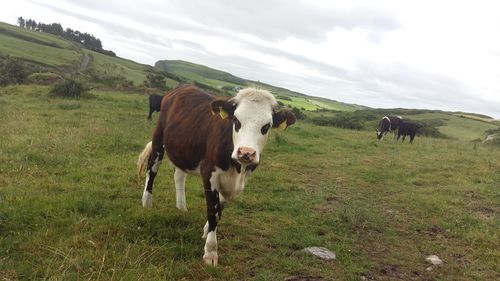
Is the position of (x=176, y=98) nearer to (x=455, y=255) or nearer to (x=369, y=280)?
(x=369, y=280)

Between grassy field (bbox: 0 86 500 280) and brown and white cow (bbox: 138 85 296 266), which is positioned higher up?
brown and white cow (bbox: 138 85 296 266)

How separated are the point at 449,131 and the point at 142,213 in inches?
1566

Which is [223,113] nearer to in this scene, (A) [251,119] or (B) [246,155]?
(A) [251,119]

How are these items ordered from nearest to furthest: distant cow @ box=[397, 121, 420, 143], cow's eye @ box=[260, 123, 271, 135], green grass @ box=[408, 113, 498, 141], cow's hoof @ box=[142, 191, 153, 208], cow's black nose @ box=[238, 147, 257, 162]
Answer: cow's black nose @ box=[238, 147, 257, 162]
cow's eye @ box=[260, 123, 271, 135]
cow's hoof @ box=[142, 191, 153, 208]
distant cow @ box=[397, 121, 420, 143]
green grass @ box=[408, 113, 498, 141]

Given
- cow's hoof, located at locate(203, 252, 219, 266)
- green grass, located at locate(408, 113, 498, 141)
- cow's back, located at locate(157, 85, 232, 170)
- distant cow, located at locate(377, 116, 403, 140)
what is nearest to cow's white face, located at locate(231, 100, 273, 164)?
cow's back, located at locate(157, 85, 232, 170)

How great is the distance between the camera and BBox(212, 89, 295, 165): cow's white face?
4957 mm

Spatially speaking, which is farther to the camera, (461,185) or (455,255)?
(461,185)

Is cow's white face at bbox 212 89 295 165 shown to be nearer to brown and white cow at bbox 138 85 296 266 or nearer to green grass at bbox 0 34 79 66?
brown and white cow at bbox 138 85 296 266

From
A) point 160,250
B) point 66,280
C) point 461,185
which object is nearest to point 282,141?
point 461,185

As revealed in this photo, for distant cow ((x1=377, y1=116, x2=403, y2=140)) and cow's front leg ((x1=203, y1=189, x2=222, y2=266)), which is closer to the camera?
cow's front leg ((x1=203, y1=189, x2=222, y2=266))

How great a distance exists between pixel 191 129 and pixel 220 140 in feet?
3.56

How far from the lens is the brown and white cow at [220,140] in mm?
5312

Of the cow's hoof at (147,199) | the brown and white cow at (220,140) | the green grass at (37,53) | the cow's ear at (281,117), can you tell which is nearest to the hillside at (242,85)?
the green grass at (37,53)

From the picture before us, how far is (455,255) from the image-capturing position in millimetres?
6973
